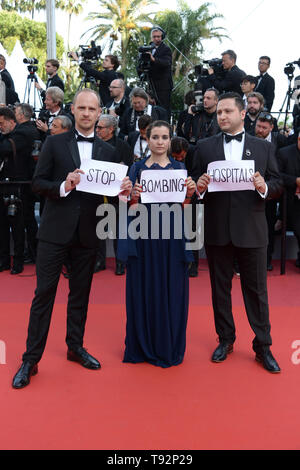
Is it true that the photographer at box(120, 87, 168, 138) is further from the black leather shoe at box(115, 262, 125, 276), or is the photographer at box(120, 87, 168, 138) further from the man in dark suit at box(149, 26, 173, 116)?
the black leather shoe at box(115, 262, 125, 276)

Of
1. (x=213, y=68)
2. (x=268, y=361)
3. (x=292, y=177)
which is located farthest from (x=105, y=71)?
(x=268, y=361)

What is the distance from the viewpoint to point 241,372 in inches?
146

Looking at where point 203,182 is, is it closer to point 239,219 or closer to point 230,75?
point 239,219

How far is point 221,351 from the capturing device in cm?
394

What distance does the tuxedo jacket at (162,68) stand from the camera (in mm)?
8680

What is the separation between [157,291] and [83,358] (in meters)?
0.77

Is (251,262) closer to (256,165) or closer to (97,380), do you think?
(256,165)

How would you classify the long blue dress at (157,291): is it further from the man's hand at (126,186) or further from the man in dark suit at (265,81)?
the man in dark suit at (265,81)

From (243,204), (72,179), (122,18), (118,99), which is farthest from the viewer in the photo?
(122,18)

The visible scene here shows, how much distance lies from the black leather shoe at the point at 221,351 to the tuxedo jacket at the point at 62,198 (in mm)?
1380

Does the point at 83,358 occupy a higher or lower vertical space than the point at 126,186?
lower

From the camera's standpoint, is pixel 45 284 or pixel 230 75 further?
pixel 230 75

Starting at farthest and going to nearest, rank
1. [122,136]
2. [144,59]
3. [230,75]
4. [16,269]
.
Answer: [144,59], [230,75], [122,136], [16,269]

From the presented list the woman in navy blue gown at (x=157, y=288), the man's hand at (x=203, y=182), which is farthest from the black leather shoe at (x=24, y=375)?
the man's hand at (x=203, y=182)
